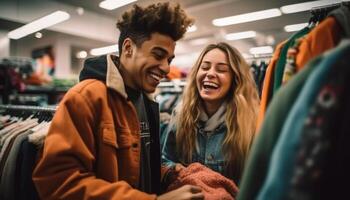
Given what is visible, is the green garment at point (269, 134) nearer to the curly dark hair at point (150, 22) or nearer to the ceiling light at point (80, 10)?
the curly dark hair at point (150, 22)

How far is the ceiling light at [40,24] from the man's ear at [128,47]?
6.08 m

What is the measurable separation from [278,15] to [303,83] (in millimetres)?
7164

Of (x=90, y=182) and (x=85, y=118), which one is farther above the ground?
(x=85, y=118)

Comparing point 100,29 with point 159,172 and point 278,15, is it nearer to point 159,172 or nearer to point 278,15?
point 278,15

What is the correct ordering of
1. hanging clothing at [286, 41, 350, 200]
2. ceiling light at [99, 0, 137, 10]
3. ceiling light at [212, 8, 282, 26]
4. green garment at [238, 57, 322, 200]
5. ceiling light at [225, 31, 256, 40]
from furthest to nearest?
1. ceiling light at [225, 31, 256, 40]
2. ceiling light at [212, 8, 282, 26]
3. ceiling light at [99, 0, 137, 10]
4. green garment at [238, 57, 322, 200]
5. hanging clothing at [286, 41, 350, 200]

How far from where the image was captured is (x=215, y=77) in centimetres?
191

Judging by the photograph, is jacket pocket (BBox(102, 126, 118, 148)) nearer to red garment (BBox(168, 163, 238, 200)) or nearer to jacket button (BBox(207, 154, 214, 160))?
red garment (BBox(168, 163, 238, 200))

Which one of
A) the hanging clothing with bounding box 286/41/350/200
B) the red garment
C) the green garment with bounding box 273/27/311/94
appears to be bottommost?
the red garment

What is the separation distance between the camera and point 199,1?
261 inches

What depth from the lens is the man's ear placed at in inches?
55.7

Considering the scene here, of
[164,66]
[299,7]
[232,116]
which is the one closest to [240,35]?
[299,7]

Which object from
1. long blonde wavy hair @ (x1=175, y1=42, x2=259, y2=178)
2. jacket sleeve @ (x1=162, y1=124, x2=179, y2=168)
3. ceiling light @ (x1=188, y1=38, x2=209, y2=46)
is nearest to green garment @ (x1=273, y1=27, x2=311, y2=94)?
long blonde wavy hair @ (x1=175, y1=42, x2=259, y2=178)

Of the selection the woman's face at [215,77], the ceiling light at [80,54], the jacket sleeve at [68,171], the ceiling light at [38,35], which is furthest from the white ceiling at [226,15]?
the jacket sleeve at [68,171]

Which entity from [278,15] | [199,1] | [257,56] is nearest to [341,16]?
[257,56]
